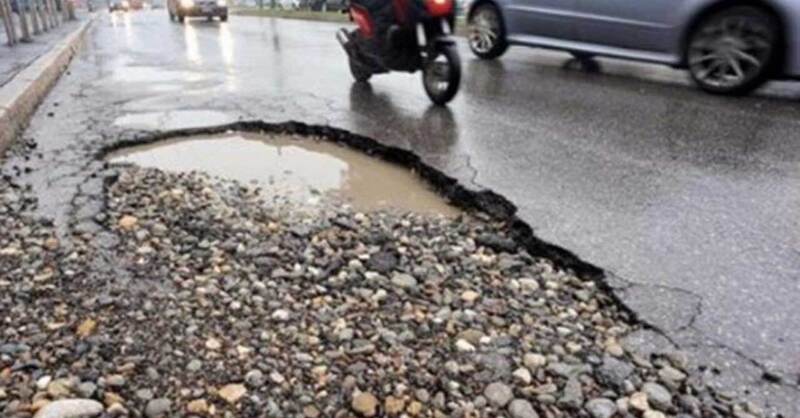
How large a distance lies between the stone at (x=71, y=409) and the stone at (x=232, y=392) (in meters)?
0.36

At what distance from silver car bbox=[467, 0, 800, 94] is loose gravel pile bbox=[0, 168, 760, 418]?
3.87 metres

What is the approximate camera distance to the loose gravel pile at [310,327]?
1.99m

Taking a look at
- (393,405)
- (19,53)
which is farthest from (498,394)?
(19,53)

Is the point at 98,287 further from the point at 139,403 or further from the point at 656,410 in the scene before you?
the point at 656,410

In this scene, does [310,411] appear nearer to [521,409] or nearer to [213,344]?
[213,344]

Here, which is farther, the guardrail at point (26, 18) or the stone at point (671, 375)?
the guardrail at point (26, 18)

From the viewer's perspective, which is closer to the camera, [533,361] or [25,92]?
[533,361]

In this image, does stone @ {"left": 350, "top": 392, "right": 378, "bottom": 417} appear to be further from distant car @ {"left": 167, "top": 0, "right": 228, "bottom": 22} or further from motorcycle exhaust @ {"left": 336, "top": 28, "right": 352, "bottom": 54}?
distant car @ {"left": 167, "top": 0, "right": 228, "bottom": 22}

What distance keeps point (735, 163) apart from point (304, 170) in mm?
2784

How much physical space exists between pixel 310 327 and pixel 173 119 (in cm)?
376

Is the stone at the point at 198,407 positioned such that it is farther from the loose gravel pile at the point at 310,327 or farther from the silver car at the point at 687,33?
the silver car at the point at 687,33

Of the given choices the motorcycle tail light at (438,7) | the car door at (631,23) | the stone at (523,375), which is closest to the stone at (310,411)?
the stone at (523,375)

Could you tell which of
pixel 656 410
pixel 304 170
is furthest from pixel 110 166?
pixel 656 410

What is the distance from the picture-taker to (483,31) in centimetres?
862
